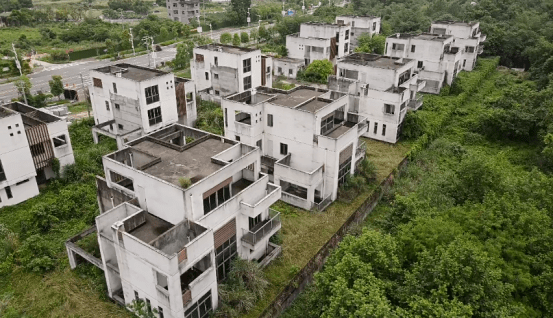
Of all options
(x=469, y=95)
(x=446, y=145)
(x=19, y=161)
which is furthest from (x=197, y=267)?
(x=469, y=95)

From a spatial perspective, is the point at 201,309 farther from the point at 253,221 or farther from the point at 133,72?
the point at 133,72

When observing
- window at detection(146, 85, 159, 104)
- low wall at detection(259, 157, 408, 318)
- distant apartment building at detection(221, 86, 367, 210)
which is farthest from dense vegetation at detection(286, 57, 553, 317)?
window at detection(146, 85, 159, 104)

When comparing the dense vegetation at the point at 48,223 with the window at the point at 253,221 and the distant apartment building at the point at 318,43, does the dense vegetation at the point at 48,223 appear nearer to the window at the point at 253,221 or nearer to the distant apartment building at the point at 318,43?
the window at the point at 253,221

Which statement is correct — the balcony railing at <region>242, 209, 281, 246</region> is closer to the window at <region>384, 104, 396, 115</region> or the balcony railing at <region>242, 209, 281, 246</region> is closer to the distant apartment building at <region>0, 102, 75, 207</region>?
the distant apartment building at <region>0, 102, 75, 207</region>

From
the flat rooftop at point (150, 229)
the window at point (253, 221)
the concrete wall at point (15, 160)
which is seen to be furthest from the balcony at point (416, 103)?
the concrete wall at point (15, 160)

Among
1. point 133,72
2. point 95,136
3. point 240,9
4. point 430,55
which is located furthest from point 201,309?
point 240,9

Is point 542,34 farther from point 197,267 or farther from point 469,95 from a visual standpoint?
point 197,267
